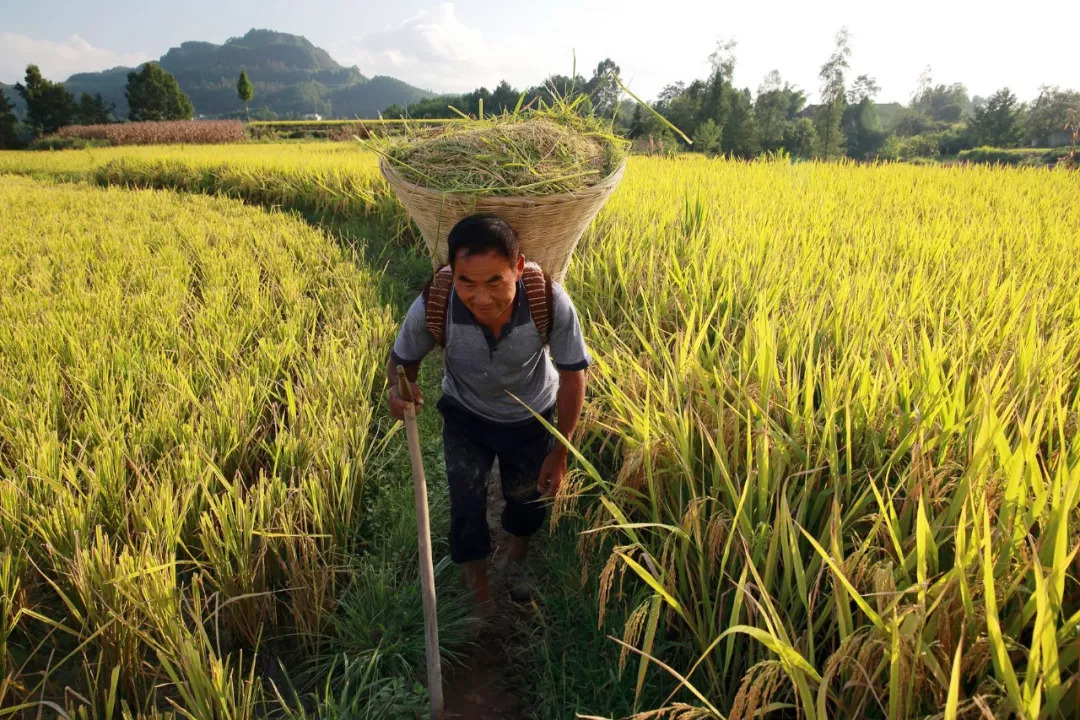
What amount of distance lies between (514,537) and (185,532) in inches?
40.0

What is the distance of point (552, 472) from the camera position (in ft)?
5.67

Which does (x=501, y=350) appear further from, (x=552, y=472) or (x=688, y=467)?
(x=688, y=467)

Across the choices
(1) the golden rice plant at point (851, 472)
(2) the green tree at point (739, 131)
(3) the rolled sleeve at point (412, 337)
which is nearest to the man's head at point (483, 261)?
(3) the rolled sleeve at point (412, 337)

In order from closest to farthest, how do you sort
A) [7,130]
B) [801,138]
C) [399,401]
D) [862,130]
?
[399,401]
[7,130]
[801,138]
[862,130]

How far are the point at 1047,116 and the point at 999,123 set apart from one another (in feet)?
23.8

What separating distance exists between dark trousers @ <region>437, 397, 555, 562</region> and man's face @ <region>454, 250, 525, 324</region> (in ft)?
1.49

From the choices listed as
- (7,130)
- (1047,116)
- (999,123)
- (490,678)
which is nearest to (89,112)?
(7,130)

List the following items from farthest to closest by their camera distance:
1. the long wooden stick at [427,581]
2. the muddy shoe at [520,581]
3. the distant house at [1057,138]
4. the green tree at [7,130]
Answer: the distant house at [1057,138] → the green tree at [7,130] → the muddy shoe at [520,581] → the long wooden stick at [427,581]

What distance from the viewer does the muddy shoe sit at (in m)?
1.89

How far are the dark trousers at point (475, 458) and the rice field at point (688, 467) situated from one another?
0.61 feet

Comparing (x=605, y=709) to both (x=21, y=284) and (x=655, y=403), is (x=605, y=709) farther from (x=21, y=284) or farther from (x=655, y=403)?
(x=21, y=284)

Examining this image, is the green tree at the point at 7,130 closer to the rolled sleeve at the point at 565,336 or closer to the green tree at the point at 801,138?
the rolled sleeve at the point at 565,336

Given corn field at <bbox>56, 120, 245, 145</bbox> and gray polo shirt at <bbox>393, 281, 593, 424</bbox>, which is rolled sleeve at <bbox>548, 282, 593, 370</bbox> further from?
Answer: corn field at <bbox>56, 120, 245, 145</bbox>

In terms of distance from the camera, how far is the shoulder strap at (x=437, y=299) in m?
1.61
